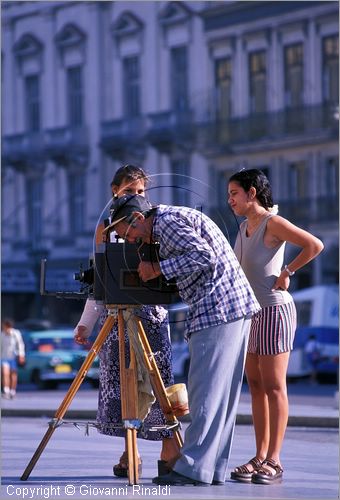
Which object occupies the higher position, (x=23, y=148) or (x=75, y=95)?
(x=75, y=95)

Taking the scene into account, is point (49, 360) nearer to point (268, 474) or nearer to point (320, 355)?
point (320, 355)

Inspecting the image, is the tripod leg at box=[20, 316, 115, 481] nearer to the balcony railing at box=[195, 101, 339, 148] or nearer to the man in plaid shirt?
the man in plaid shirt

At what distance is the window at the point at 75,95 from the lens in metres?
57.3

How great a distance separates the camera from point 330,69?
4856cm

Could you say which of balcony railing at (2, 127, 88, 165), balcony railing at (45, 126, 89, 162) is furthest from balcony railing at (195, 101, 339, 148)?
balcony railing at (2, 127, 88, 165)

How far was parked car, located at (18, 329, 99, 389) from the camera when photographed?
116ft

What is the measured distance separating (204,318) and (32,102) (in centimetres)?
5129

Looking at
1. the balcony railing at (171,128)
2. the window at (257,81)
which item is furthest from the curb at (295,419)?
the balcony railing at (171,128)

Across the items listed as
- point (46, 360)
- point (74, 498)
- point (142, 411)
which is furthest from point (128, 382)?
point (46, 360)

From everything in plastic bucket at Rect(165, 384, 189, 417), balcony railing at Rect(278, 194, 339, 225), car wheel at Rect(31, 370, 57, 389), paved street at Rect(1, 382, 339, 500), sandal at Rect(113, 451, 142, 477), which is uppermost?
balcony railing at Rect(278, 194, 339, 225)

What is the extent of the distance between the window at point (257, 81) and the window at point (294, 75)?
0.98m

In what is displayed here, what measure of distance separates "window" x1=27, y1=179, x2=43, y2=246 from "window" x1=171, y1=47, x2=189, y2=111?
25.4ft

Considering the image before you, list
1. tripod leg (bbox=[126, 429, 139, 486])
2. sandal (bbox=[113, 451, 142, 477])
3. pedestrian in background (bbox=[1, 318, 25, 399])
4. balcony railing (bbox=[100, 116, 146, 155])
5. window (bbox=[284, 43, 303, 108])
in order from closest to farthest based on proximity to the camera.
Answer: tripod leg (bbox=[126, 429, 139, 486])
sandal (bbox=[113, 451, 142, 477])
pedestrian in background (bbox=[1, 318, 25, 399])
window (bbox=[284, 43, 303, 108])
balcony railing (bbox=[100, 116, 146, 155])

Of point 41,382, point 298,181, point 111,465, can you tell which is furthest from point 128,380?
point 298,181
